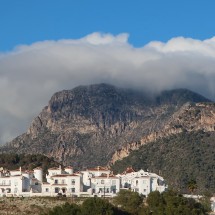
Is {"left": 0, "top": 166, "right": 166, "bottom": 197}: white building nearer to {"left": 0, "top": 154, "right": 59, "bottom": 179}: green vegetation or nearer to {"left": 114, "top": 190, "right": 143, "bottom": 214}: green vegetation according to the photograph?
{"left": 114, "top": 190, "right": 143, "bottom": 214}: green vegetation

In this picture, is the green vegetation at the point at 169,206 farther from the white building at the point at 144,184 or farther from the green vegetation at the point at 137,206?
the white building at the point at 144,184

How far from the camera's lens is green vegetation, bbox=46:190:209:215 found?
114m

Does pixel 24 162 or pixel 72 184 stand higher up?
pixel 24 162

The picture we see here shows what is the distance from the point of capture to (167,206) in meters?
120

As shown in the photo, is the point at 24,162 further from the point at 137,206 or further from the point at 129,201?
the point at 137,206

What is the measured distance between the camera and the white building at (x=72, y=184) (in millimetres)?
138250

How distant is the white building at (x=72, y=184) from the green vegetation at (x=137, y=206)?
10270 mm

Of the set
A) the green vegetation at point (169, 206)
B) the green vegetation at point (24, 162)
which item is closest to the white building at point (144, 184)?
the green vegetation at point (169, 206)

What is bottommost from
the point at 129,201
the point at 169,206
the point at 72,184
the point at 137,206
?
the point at 169,206

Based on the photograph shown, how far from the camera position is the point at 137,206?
12481 centimetres

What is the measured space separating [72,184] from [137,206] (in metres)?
18.4

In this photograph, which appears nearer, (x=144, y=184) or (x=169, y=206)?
(x=169, y=206)

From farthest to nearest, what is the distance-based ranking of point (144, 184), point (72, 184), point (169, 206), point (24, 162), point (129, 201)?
point (24, 162)
point (144, 184)
point (72, 184)
point (129, 201)
point (169, 206)

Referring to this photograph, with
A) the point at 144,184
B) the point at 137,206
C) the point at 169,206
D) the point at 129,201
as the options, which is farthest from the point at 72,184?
the point at 169,206
